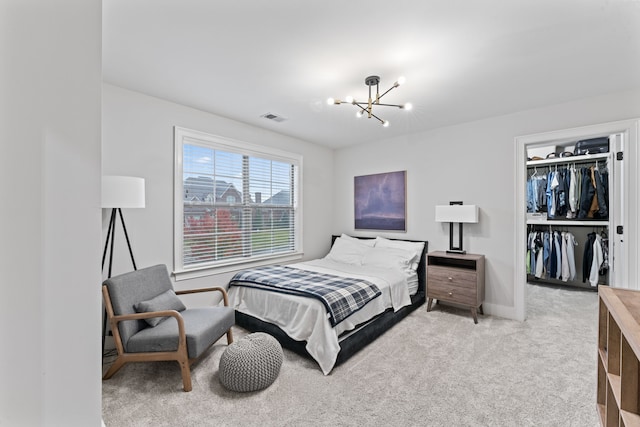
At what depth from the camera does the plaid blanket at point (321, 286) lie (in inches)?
100.0

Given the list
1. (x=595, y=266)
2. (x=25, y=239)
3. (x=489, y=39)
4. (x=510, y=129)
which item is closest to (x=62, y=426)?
(x=25, y=239)

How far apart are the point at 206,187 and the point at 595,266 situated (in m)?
5.80

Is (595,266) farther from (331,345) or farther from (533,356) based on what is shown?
(331,345)

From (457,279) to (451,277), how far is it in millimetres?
70

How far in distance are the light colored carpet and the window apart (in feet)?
3.83

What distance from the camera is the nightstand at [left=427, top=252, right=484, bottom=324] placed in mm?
3340

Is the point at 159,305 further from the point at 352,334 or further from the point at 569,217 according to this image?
the point at 569,217

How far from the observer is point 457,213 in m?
3.62

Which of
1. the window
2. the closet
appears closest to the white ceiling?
the window

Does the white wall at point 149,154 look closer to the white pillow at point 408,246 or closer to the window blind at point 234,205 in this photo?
the window blind at point 234,205

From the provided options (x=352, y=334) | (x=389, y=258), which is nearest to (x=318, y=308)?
(x=352, y=334)

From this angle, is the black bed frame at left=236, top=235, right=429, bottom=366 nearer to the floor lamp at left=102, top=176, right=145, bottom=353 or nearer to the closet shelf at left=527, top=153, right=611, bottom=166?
the floor lamp at left=102, top=176, right=145, bottom=353

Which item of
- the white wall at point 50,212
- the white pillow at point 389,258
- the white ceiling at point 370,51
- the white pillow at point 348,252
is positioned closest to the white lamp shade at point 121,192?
the white ceiling at point 370,51

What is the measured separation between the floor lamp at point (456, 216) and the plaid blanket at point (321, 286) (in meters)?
1.43
